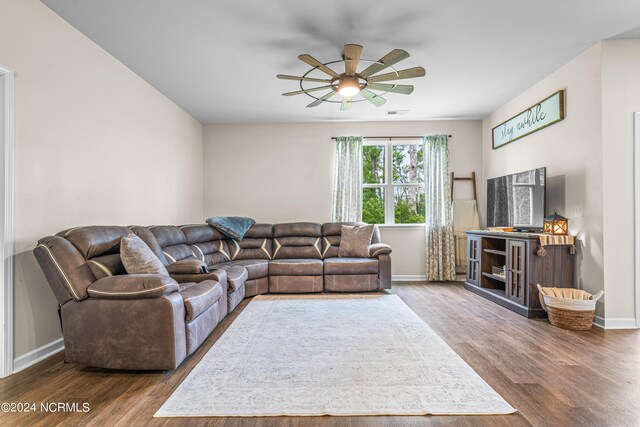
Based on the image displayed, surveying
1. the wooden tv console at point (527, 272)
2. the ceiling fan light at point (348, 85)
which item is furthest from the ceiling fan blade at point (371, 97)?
the wooden tv console at point (527, 272)

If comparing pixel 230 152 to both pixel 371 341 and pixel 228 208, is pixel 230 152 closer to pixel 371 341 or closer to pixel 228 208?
pixel 228 208

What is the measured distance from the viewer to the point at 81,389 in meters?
2.05

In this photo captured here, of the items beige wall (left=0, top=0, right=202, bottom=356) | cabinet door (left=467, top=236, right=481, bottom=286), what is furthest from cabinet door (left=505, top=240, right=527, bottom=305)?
beige wall (left=0, top=0, right=202, bottom=356)

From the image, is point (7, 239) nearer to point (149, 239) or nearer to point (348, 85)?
point (149, 239)

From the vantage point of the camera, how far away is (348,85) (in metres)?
3.12

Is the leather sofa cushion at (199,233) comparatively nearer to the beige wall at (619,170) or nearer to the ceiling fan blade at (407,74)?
the ceiling fan blade at (407,74)

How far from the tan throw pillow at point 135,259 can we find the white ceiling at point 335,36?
181 cm

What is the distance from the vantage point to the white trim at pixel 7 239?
7.32ft

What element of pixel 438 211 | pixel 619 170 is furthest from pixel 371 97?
pixel 438 211

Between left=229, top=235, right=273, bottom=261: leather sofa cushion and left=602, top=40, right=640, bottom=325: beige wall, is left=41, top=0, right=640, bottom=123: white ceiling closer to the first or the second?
left=602, top=40, right=640, bottom=325: beige wall

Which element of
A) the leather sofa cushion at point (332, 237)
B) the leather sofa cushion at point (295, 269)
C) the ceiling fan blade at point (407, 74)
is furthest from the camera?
the leather sofa cushion at point (332, 237)

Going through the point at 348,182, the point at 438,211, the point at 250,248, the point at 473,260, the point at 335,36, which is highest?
the point at 335,36

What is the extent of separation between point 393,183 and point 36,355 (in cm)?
499

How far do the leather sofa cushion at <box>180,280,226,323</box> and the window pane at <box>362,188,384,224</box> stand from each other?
329 centimetres
